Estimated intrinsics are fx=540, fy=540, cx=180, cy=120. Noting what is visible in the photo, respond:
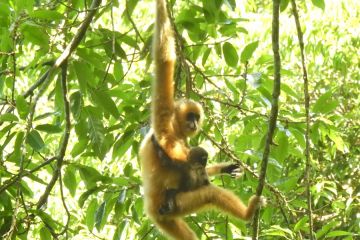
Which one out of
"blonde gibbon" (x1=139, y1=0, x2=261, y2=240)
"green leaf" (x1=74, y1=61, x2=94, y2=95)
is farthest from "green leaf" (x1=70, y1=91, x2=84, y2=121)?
"blonde gibbon" (x1=139, y1=0, x2=261, y2=240)

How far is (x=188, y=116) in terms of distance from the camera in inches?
195

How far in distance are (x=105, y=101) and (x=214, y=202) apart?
1304 mm

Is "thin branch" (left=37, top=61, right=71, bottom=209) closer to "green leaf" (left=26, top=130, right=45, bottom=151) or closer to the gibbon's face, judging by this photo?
"green leaf" (left=26, top=130, right=45, bottom=151)

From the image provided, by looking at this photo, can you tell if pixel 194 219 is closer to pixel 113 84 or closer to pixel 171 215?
pixel 171 215

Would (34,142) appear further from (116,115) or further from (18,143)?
(116,115)

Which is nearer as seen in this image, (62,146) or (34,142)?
(34,142)

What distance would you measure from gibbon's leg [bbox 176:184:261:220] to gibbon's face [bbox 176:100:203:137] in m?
0.58

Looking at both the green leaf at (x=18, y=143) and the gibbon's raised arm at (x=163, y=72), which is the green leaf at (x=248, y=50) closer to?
the gibbon's raised arm at (x=163, y=72)

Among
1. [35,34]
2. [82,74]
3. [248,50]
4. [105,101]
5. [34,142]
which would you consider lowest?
[34,142]

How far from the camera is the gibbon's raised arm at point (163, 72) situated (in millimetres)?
4020

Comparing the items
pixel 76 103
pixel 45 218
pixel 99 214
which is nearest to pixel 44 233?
pixel 45 218

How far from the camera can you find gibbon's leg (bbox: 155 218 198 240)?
4727 millimetres

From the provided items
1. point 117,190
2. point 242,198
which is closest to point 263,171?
point 242,198

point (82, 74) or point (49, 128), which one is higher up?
point (82, 74)
